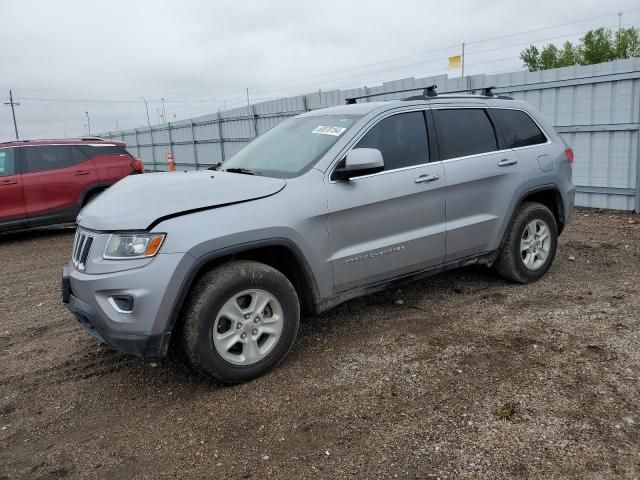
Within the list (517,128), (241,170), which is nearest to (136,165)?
(241,170)

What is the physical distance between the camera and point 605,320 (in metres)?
4.25

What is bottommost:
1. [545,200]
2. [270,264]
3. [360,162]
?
[270,264]

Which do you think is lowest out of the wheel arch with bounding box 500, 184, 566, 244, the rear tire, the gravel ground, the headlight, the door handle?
the gravel ground

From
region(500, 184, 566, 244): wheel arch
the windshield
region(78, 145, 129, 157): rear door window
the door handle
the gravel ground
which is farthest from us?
region(78, 145, 129, 157): rear door window

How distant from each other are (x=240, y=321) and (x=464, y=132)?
263 cm

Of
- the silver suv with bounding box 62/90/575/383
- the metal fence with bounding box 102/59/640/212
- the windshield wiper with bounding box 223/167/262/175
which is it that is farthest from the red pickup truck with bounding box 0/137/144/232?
the windshield wiper with bounding box 223/167/262/175

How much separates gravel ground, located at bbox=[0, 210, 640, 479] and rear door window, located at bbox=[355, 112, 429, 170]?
1.32 meters

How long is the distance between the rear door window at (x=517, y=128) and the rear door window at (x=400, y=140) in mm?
1005

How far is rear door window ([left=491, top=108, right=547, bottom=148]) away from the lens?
197 inches

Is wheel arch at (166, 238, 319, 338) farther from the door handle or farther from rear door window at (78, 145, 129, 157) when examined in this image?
rear door window at (78, 145, 129, 157)

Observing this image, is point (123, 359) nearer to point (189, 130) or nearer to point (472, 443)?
point (472, 443)

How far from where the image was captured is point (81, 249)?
347 cm

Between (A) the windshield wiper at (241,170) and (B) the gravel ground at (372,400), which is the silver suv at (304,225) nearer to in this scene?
(A) the windshield wiper at (241,170)

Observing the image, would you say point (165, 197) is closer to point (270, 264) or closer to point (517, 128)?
point (270, 264)
